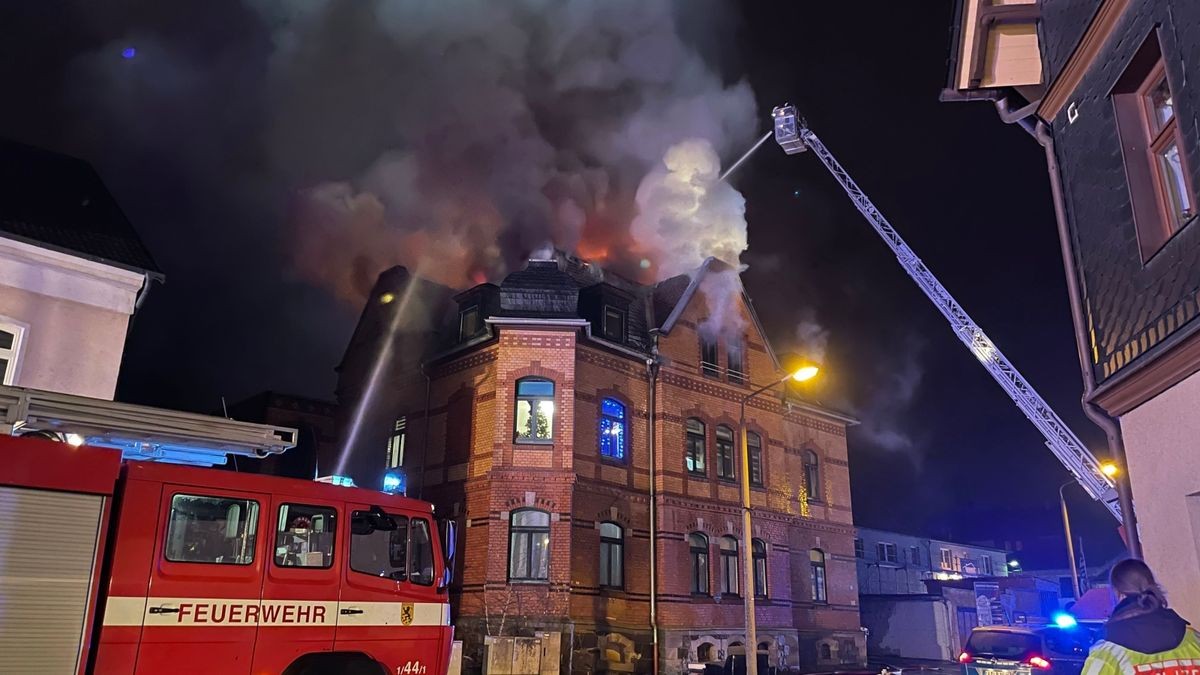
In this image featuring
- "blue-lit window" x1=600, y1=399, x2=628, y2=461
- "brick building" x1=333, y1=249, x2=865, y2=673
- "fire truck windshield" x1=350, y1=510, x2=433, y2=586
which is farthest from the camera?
"blue-lit window" x1=600, y1=399, x2=628, y2=461

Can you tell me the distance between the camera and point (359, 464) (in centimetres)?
2636

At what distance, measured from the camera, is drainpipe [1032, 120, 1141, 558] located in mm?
8028

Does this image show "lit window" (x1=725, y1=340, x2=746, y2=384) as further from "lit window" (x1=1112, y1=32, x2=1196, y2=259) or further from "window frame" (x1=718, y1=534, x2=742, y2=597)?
"lit window" (x1=1112, y1=32, x2=1196, y2=259)

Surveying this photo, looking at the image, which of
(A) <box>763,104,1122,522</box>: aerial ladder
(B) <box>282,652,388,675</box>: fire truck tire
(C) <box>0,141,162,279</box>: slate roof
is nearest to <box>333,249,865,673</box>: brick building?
(A) <box>763,104,1122,522</box>: aerial ladder

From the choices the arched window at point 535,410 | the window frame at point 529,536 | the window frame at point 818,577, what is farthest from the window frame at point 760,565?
the arched window at point 535,410

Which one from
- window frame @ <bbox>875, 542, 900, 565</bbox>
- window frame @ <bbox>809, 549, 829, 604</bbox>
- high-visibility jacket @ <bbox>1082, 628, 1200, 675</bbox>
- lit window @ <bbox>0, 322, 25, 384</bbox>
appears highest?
lit window @ <bbox>0, 322, 25, 384</bbox>

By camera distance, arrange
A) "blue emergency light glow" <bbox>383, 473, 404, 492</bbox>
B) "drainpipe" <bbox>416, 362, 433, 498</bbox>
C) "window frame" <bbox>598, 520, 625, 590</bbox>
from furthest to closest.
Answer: "drainpipe" <bbox>416, 362, 433, 498</bbox>
"blue emergency light glow" <bbox>383, 473, 404, 492</bbox>
"window frame" <bbox>598, 520, 625, 590</bbox>

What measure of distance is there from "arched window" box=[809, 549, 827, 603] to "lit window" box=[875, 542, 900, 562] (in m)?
15.2

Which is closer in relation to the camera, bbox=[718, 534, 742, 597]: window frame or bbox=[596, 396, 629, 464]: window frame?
bbox=[596, 396, 629, 464]: window frame

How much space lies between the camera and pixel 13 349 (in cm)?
1323

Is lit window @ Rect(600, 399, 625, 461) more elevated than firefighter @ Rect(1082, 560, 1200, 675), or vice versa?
lit window @ Rect(600, 399, 625, 461)

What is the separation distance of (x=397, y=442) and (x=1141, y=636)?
2255 centimetres

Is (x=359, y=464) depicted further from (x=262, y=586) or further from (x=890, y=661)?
(x=890, y=661)

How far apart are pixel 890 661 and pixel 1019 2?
Result: 2722 cm
